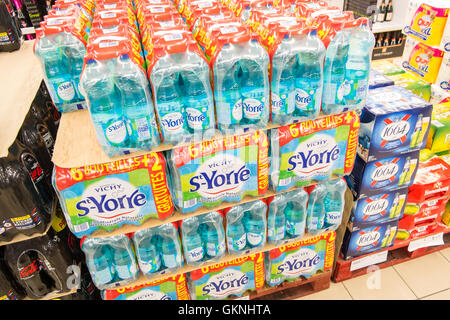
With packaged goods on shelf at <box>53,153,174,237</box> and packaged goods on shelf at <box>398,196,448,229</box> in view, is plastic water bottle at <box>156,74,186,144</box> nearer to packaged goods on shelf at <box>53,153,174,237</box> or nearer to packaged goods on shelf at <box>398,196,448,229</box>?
packaged goods on shelf at <box>53,153,174,237</box>

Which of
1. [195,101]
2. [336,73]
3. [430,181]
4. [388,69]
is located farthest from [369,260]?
[195,101]

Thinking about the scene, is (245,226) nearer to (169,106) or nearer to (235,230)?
(235,230)

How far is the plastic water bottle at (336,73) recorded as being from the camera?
1745 mm

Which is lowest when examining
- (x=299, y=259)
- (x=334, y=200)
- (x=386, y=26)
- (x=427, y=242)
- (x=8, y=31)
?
(x=427, y=242)

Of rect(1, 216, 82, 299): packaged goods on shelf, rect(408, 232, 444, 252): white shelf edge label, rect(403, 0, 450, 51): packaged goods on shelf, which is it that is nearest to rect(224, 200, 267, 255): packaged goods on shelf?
rect(1, 216, 82, 299): packaged goods on shelf

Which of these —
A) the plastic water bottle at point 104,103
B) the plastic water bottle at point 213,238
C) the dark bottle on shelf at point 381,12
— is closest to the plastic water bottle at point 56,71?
the plastic water bottle at point 104,103

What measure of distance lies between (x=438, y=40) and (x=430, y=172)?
1780 millimetres

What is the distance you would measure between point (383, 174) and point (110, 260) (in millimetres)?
1733

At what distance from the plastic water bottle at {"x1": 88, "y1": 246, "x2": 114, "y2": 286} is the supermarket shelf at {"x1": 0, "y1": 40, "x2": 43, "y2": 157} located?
73 centimetres

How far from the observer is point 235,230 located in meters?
2.13

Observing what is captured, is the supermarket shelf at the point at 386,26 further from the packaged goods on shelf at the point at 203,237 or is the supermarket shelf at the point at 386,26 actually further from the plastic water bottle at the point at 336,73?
the packaged goods on shelf at the point at 203,237

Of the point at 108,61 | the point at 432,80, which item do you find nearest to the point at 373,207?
the point at 108,61

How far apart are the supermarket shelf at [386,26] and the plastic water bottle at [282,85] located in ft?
10.8

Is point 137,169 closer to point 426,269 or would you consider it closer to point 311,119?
point 311,119
